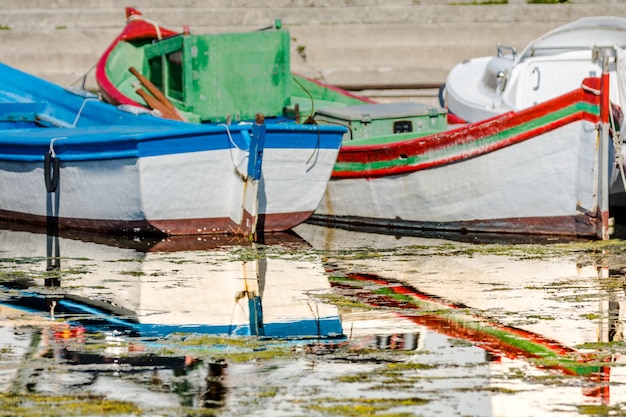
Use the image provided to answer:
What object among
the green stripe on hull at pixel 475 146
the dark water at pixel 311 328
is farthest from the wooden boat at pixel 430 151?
the dark water at pixel 311 328

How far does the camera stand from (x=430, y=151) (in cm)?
1063

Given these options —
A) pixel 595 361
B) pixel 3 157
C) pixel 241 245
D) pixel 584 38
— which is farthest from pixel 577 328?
pixel 584 38

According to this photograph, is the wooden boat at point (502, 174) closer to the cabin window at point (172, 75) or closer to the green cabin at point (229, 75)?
the green cabin at point (229, 75)

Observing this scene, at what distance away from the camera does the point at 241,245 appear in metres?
9.77

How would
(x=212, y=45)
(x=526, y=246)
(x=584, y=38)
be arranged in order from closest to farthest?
(x=526, y=246) → (x=212, y=45) → (x=584, y=38)

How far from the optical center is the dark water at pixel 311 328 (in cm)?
534

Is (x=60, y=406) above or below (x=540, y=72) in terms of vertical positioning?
below

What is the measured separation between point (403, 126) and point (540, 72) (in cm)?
171

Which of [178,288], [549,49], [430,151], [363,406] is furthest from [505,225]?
[363,406]

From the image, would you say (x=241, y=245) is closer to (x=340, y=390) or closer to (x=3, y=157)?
(x=3, y=157)

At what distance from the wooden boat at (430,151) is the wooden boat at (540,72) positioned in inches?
39.5

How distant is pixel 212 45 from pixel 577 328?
6.09 meters

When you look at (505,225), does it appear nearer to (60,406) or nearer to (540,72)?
(540,72)

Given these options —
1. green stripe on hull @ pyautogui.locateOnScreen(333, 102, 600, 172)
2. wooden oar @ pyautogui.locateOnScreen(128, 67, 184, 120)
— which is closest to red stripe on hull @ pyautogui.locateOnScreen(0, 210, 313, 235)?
green stripe on hull @ pyautogui.locateOnScreen(333, 102, 600, 172)
